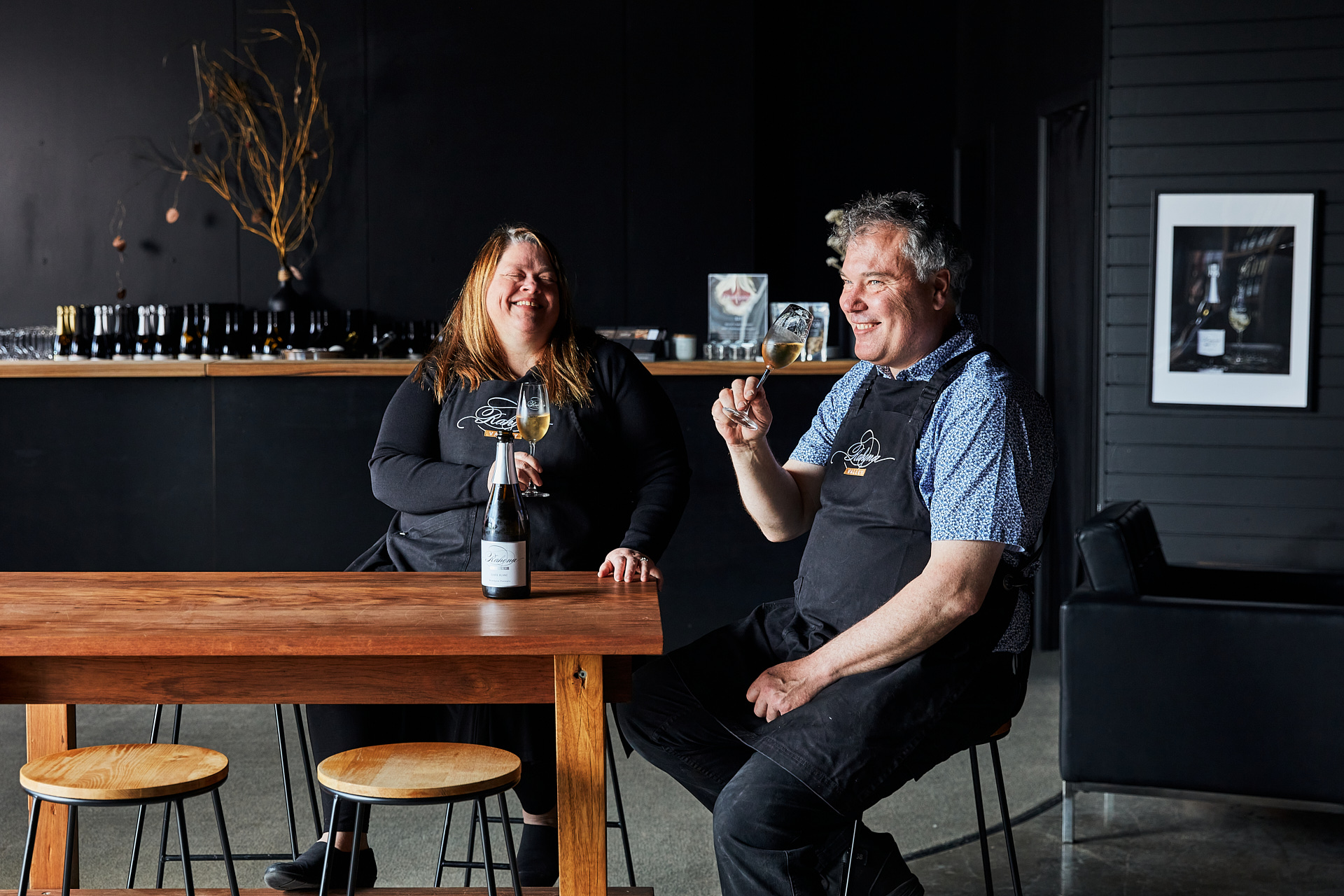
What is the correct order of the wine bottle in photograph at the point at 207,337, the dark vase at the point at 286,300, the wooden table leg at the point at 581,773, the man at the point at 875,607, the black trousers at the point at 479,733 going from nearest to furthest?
A: the wooden table leg at the point at 581,773
the man at the point at 875,607
the black trousers at the point at 479,733
the wine bottle in photograph at the point at 207,337
the dark vase at the point at 286,300

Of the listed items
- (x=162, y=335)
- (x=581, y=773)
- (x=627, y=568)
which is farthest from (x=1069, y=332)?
(x=162, y=335)

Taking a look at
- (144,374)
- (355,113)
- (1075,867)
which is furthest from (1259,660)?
(355,113)

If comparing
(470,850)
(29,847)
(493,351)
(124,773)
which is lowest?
(470,850)

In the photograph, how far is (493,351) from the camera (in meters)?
2.67

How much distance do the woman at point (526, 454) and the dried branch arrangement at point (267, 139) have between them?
3.31 meters

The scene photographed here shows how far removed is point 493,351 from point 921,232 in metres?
0.98

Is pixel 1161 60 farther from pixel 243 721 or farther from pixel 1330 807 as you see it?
pixel 243 721

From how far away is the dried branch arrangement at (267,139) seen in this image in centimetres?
566

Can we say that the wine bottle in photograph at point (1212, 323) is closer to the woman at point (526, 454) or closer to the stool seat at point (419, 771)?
the woman at point (526, 454)

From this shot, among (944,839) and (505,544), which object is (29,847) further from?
(944,839)

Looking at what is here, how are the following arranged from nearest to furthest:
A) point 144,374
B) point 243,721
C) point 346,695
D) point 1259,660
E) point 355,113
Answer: point 346,695 < point 1259,660 < point 243,721 < point 144,374 < point 355,113

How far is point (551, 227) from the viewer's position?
576 centimetres

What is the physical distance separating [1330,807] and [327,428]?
335 cm

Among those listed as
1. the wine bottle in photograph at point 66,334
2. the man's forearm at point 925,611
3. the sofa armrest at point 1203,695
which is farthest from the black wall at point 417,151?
the man's forearm at point 925,611
